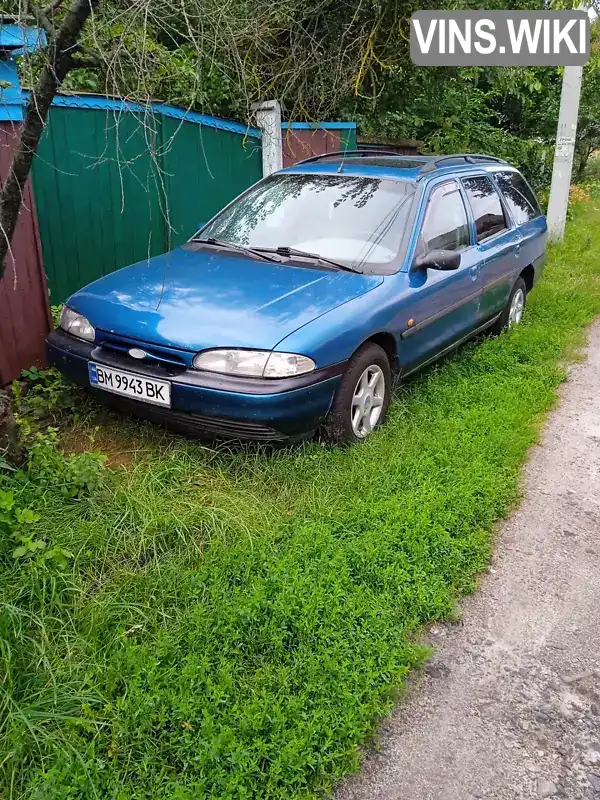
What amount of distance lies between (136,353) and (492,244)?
11.0 feet

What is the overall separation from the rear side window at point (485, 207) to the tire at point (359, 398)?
1.92m

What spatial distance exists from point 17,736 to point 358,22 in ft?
24.1

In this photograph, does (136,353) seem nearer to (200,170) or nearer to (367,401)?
(367,401)

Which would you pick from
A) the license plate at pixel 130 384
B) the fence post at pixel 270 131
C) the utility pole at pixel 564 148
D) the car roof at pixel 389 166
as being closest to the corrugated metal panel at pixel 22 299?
the license plate at pixel 130 384

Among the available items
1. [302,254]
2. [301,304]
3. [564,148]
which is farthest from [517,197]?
[564,148]

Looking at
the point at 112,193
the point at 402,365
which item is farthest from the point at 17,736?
the point at 112,193

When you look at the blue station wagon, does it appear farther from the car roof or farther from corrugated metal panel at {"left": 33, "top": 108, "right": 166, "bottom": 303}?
corrugated metal panel at {"left": 33, "top": 108, "right": 166, "bottom": 303}

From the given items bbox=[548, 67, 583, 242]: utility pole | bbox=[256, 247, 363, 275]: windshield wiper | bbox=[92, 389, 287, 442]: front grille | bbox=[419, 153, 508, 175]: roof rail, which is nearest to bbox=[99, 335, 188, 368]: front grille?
bbox=[92, 389, 287, 442]: front grille

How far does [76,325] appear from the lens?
3.99m

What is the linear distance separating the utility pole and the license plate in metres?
9.07

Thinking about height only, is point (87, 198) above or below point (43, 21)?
below

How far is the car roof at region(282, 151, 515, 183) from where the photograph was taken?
497cm

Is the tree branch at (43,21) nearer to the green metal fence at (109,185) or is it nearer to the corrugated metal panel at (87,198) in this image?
the green metal fence at (109,185)

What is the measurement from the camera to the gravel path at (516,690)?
2234mm
